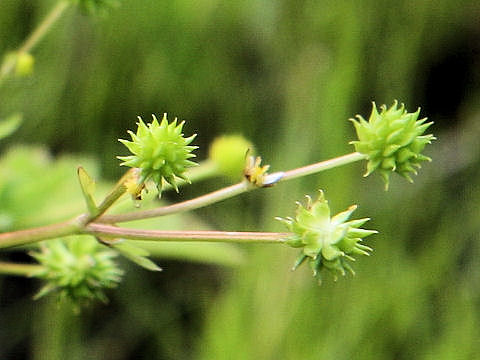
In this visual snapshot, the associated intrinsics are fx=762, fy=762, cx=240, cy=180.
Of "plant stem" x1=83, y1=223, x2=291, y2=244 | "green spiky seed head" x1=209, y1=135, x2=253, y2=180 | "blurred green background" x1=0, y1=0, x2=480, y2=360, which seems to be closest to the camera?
"plant stem" x1=83, y1=223, x2=291, y2=244

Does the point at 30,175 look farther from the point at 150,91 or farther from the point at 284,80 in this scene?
the point at 284,80

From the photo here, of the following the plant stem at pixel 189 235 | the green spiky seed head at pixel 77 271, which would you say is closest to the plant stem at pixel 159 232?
the plant stem at pixel 189 235

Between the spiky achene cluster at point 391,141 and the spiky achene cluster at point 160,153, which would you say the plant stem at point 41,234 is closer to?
the spiky achene cluster at point 160,153

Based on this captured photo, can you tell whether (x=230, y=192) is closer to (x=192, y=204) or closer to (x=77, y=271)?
(x=192, y=204)

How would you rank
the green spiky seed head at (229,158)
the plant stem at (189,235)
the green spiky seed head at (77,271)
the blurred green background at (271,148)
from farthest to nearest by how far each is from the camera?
the blurred green background at (271,148) → the green spiky seed head at (229,158) → the green spiky seed head at (77,271) → the plant stem at (189,235)

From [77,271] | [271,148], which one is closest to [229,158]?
[77,271]

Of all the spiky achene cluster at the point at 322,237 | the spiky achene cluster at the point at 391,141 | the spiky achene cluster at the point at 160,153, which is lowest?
the spiky achene cluster at the point at 322,237

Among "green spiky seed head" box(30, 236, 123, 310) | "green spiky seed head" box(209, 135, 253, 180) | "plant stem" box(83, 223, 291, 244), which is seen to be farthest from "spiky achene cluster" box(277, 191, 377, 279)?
"green spiky seed head" box(209, 135, 253, 180)

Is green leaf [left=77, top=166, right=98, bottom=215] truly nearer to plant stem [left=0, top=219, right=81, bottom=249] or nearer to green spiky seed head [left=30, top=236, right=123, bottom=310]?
plant stem [left=0, top=219, right=81, bottom=249]
